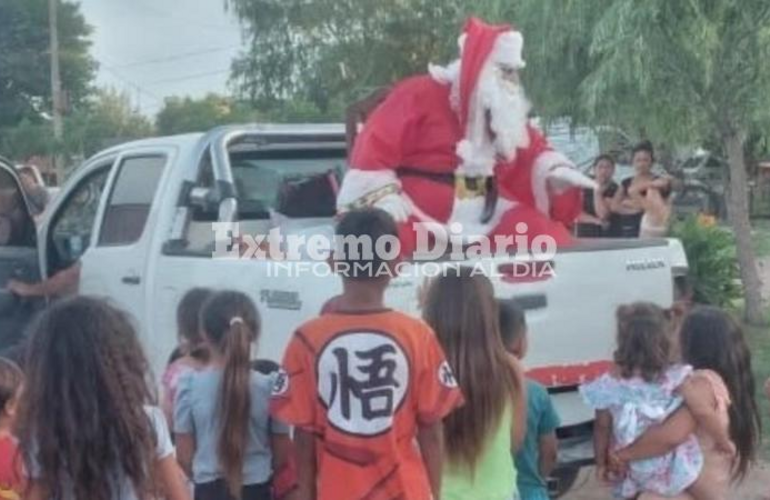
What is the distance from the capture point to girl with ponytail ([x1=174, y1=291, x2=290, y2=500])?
4.37 meters

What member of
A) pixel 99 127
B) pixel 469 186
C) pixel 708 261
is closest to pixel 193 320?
pixel 469 186

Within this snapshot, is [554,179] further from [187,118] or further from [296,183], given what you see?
[187,118]

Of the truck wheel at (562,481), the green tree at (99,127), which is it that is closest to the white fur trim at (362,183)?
the truck wheel at (562,481)

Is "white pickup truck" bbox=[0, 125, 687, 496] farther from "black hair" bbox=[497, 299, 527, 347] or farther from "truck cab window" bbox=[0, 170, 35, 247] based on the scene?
"black hair" bbox=[497, 299, 527, 347]

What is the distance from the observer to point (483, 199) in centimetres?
666

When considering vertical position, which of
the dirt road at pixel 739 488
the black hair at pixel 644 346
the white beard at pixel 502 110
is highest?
the white beard at pixel 502 110

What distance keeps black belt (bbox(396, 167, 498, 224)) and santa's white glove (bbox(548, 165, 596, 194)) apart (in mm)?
311

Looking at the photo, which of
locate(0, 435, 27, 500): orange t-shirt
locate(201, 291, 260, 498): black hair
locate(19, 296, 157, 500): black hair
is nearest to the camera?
locate(19, 296, 157, 500): black hair

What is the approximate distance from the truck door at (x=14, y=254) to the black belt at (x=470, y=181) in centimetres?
226

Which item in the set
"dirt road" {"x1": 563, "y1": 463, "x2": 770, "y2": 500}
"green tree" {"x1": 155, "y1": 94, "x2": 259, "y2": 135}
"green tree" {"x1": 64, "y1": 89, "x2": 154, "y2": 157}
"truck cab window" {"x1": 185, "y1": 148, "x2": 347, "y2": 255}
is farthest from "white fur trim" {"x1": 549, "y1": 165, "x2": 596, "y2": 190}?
"green tree" {"x1": 155, "y1": 94, "x2": 259, "y2": 135}

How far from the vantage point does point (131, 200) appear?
7.14 meters

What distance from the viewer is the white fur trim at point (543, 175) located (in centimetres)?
680

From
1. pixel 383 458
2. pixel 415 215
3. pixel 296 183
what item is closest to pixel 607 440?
pixel 383 458

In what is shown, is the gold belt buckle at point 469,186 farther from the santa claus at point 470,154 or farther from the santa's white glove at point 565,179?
the santa's white glove at point 565,179
